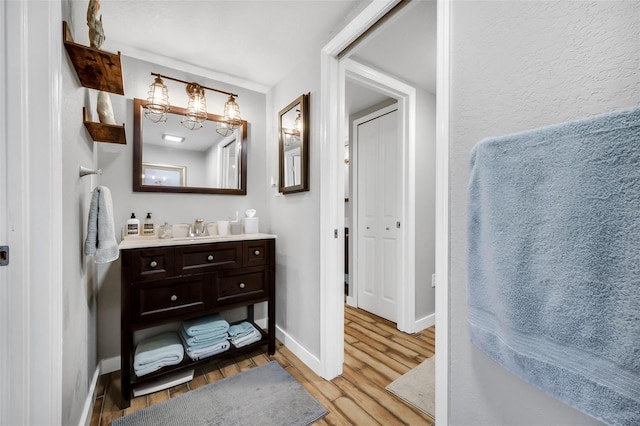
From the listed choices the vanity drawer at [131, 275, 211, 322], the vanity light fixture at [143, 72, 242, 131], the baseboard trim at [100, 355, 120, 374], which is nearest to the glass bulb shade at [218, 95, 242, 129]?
the vanity light fixture at [143, 72, 242, 131]

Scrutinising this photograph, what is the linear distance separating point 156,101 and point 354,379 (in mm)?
2483

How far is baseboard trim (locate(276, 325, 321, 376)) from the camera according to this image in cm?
182

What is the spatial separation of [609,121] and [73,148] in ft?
5.91

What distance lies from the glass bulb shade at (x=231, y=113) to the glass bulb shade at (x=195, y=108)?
17 cm

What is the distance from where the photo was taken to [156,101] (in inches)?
77.4

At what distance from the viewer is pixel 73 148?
3.78 feet

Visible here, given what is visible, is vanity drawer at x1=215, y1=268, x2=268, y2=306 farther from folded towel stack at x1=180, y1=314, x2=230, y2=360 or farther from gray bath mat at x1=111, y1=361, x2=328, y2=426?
gray bath mat at x1=111, y1=361, x2=328, y2=426

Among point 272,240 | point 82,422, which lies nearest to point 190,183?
point 272,240

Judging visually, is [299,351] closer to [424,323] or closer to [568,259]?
[424,323]

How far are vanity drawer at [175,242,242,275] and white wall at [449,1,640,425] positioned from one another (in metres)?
1.46

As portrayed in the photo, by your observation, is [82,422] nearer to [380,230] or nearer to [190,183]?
[190,183]

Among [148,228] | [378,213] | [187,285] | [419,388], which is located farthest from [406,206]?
[148,228]

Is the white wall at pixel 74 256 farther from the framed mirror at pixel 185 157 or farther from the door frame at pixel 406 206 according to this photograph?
the door frame at pixel 406 206

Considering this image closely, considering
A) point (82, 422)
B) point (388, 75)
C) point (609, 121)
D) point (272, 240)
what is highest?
point (388, 75)
